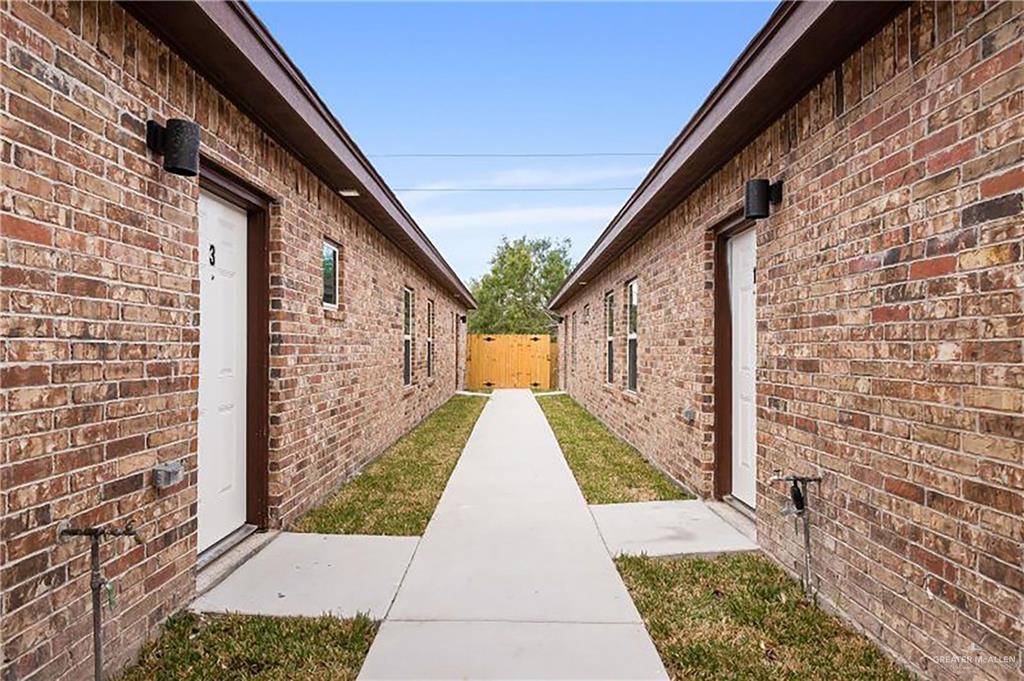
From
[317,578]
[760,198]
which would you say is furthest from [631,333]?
[317,578]

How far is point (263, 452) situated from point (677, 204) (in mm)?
4333

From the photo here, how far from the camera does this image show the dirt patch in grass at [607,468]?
222 inches

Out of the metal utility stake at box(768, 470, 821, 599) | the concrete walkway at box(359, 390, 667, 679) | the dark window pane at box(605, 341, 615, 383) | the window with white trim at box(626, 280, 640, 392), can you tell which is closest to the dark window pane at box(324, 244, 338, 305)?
the concrete walkway at box(359, 390, 667, 679)

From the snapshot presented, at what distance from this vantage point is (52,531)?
222 cm

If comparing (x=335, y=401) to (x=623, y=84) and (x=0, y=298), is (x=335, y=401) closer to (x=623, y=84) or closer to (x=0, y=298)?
(x=0, y=298)

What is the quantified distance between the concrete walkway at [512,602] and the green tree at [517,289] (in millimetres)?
28939

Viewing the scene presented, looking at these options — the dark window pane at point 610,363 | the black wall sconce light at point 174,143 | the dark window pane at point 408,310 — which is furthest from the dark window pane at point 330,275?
the dark window pane at point 610,363

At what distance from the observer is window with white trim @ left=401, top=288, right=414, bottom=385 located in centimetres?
940

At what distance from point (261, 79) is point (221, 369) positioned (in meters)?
1.77

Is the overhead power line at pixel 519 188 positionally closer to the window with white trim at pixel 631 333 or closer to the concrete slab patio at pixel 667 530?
the window with white trim at pixel 631 333

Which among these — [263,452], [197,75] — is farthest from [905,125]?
[263,452]

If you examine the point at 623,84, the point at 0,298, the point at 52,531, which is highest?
the point at 623,84

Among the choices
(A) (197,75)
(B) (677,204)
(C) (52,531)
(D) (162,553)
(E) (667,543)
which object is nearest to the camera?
(C) (52,531)

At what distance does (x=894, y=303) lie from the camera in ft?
8.76
